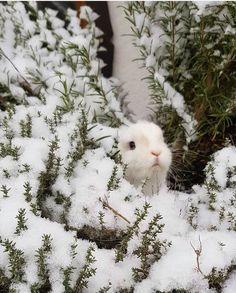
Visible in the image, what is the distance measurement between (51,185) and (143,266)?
638 millimetres

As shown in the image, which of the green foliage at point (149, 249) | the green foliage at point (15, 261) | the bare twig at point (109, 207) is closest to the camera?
the green foliage at point (15, 261)

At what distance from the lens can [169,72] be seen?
324cm

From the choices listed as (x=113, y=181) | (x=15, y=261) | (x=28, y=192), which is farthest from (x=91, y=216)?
(x=15, y=261)

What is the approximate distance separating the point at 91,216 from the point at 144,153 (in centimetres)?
81

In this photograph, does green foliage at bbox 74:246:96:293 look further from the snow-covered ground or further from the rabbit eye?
the snow-covered ground

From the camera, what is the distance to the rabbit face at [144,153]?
2.68 metres

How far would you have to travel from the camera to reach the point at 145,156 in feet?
8.83

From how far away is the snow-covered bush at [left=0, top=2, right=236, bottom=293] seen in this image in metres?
1.71

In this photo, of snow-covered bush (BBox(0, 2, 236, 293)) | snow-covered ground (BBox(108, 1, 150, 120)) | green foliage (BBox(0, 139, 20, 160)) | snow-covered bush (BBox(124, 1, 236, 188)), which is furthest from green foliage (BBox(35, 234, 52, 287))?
snow-covered ground (BBox(108, 1, 150, 120))

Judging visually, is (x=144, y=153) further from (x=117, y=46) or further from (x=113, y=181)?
(x=117, y=46)

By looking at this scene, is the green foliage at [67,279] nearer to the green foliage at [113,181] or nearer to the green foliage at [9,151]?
the green foliage at [113,181]

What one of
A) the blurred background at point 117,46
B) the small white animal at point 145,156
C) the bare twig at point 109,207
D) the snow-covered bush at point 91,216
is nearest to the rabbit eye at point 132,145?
the small white animal at point 145,156

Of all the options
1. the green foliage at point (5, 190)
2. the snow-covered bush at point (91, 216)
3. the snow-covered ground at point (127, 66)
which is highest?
the green foliage at point (5, 190)

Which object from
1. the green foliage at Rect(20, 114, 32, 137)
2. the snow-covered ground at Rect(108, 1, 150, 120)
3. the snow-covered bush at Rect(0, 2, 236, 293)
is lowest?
the snow-covered ground at Rect(108, 1, 150, 120)
